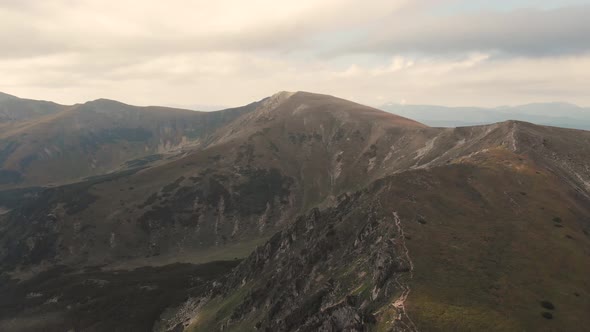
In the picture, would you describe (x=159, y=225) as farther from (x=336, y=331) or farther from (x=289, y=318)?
(x=336, y=331)

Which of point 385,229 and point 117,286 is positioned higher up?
point 385,229

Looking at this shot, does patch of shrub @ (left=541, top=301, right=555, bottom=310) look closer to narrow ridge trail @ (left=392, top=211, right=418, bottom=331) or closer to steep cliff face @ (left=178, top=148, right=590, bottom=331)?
steep cliff face @ (left=178, top=148, right=590, bottom=331)

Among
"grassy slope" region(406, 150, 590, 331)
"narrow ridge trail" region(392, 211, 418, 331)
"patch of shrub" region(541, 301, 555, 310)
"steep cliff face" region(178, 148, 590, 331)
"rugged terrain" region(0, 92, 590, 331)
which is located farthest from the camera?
"rugged terrain" region(0, 92, 590, 331)

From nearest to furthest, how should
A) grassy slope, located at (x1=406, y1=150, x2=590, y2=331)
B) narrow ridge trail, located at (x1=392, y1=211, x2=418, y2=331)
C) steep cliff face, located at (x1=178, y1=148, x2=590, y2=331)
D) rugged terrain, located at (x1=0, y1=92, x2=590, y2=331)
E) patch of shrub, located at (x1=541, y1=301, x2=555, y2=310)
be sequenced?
narrow ridge trail, located at (x1=392, y1=211, x2=418, y2=331), grassy slope, located at (x1=406, y1=150, x2=590, y2=331), steep cliff face, located at (x1=178, y1=148, x2=590, y2=331), patch of shrub, located at (x1=541, y1=301, x2=555, y2=310), rugged terrain, located at (x1=0, y1=92, x2=590, y2=331)

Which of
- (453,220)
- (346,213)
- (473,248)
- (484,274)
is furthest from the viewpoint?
(346,213)

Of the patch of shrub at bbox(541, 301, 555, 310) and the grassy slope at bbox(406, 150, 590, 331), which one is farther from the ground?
the grassy slope at bbox(406, 150, 590, 331)

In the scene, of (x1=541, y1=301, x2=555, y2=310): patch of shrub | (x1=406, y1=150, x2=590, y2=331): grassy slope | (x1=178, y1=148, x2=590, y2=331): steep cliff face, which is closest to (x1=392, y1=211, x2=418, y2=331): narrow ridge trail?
(x1=178, y1=148, x2=590, y2=331): steep cliff face

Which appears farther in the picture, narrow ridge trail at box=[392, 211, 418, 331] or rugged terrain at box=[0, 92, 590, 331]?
rugged terrain at box=[0, 92, 590, 331]

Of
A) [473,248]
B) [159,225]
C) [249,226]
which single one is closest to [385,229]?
[473,248]

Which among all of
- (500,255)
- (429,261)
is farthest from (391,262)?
(500,255)

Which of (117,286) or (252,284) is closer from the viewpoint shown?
(252,284)

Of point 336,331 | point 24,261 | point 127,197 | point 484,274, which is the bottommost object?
point 24,261
